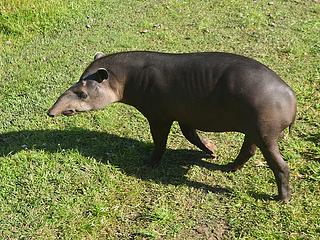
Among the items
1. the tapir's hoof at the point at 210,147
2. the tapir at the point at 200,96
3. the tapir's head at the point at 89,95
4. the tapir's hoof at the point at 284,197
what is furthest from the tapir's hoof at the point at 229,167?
the tapir's head at the point at 89,95

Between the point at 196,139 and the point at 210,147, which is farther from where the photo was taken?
the point at 210,147

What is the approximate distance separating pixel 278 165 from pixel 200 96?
3.02ft

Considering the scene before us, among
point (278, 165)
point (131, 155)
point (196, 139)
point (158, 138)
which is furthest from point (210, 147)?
point (278, 165)

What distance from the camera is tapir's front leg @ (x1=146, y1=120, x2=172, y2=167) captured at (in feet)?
16.3

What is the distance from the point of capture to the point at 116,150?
5641 mm

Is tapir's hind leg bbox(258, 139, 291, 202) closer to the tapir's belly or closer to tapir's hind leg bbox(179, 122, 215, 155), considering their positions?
the tapir's belly

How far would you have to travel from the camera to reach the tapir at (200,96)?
13.8 feet

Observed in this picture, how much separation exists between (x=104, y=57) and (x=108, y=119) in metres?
1.29

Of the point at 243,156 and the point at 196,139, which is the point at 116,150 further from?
the point at 243,156

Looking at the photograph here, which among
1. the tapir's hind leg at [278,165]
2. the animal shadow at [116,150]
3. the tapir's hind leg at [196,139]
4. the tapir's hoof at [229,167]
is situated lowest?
the animal shadow at [116,150]

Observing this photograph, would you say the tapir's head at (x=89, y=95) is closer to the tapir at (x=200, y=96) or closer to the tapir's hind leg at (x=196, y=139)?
the tapir at (x=200, y=96)

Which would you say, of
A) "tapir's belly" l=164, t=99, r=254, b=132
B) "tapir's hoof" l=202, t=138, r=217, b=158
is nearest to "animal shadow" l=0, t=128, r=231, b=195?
"tapir's hoof" l=202, t=138, r=217, b=158

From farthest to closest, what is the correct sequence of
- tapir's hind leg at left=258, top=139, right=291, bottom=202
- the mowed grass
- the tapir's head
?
the tapir's head < the mowed grass < tapir's hind leg at left=258, top=139, right=291, bottom=202

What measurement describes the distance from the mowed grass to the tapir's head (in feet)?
2.25
